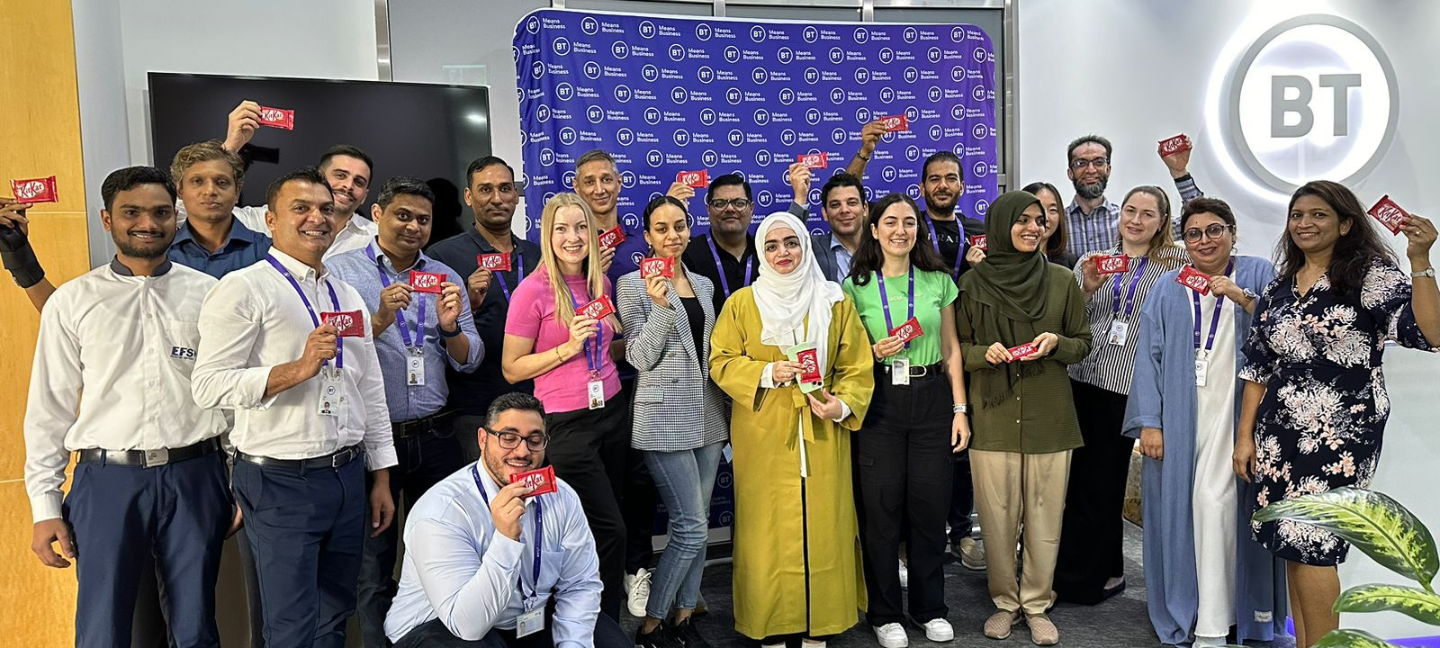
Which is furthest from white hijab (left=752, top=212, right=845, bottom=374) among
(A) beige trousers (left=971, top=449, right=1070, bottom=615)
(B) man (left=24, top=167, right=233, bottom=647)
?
(B) man (left=24, top=167, right=233, bottom=647)

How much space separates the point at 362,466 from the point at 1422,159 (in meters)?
6.50

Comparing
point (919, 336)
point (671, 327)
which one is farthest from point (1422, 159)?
point (671, 327)

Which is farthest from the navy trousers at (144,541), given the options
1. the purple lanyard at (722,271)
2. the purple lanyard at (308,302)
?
the purple lanyard at (722,271)

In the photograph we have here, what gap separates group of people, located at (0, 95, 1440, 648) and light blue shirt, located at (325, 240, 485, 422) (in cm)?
1

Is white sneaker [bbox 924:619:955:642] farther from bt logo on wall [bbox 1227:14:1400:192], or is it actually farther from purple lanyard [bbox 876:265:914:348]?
bt logo on wall [bbox 1227:14:1400:192]

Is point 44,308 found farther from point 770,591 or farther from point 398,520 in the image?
point 770,591

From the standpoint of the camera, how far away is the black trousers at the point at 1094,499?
13.9 ft

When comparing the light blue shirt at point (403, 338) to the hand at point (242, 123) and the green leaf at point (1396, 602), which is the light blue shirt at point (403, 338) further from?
the green leaf at point (1396, 602)

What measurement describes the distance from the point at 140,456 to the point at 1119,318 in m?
3.59

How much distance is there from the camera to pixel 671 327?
3615 millimetres

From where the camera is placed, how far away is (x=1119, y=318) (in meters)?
4.18

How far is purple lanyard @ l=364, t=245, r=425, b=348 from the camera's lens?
3.48m

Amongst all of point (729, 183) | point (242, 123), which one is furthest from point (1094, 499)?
point (242, 123)

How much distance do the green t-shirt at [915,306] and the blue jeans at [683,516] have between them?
0.77m
